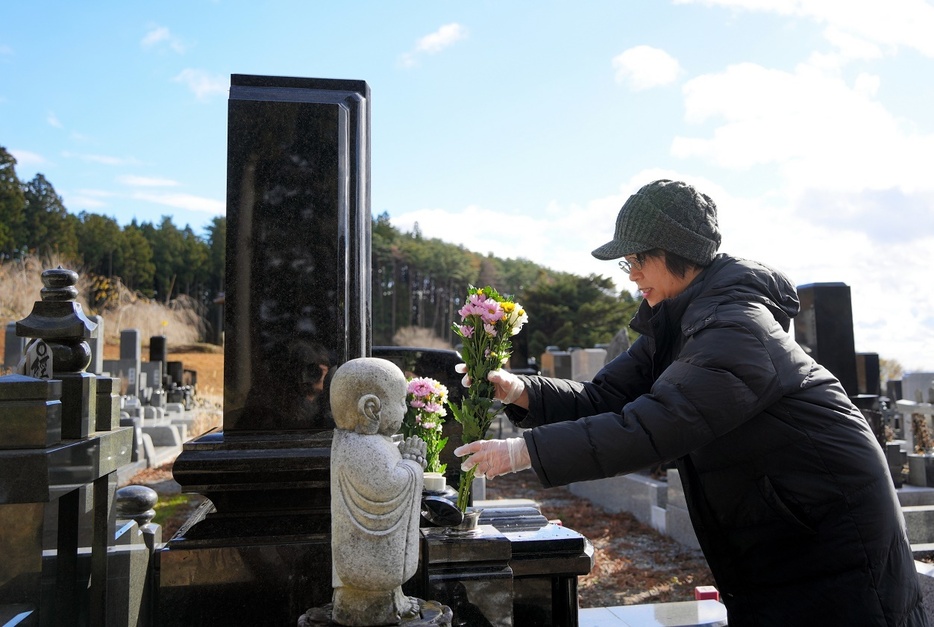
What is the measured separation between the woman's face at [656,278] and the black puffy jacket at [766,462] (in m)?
0.23

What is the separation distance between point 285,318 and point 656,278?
70.5 inches

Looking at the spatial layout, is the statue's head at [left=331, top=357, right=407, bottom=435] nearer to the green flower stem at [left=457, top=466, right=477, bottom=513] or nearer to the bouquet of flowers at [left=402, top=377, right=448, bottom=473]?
the green flower stem at [left=457, top=466, right=477, bottom=513]

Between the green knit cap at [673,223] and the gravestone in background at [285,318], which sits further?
the gravestone in background at [285,318]

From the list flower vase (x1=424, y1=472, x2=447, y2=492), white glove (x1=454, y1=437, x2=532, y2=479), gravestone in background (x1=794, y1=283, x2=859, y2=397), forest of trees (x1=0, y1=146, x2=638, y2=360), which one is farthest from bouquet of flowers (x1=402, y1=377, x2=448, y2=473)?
forest of trees (x1=0, y1=146, x2=638, y2=360)

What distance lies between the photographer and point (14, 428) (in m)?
2.81

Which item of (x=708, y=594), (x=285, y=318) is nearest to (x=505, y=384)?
(x=285, y=318)

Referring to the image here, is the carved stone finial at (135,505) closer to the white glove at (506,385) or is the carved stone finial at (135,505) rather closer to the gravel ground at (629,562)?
the white glove at (506,385)

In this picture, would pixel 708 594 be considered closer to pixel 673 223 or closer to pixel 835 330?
pixel 673 223

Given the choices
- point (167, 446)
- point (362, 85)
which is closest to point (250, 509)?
point (362, 85)

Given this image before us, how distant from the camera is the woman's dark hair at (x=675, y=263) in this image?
94.0 inches

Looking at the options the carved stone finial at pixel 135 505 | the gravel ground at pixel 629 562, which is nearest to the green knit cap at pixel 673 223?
the carved stone finial at pixel 135 505

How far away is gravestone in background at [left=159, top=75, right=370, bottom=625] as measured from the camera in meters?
2.97

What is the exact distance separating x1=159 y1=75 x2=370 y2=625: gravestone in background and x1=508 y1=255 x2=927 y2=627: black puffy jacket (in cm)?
147

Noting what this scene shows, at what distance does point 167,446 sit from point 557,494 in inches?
293
